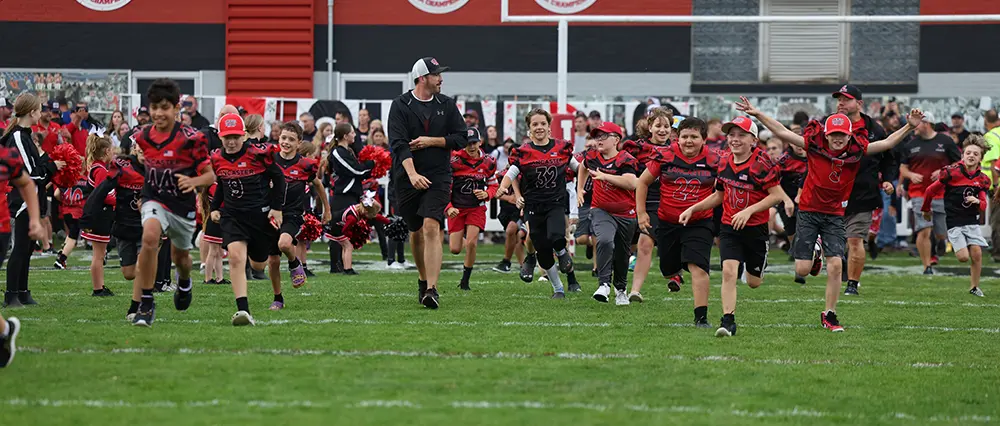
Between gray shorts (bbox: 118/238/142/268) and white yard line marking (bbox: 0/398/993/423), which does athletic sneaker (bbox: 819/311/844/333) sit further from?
gray shorts (bbox: 118/238/142/268)

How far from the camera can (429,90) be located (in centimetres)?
1148

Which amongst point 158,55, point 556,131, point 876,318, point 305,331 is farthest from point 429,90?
point 158,55

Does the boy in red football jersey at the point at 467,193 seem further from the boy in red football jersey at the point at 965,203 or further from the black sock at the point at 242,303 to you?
the boy in red football jersey at the point at 965,203

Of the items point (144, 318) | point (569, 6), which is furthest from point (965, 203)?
point (569, 6)

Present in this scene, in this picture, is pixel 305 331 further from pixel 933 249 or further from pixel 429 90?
pixel 933 249

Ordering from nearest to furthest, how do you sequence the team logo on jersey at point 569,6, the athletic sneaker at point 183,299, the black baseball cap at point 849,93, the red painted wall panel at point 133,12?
the athletic sneaker at point 183,299 < the black baseball cap at point 849,93 < the team logo on jersey at point 569,6 < the red painted wall panel at point 133,12

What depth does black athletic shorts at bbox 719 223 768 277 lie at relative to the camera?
10008mm

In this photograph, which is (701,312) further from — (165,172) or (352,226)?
(352,226)

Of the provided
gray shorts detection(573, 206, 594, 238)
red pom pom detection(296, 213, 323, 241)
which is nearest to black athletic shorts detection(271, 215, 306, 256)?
red pom pom detection(296, 213, 323, 241)

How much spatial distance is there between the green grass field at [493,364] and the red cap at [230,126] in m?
1.45

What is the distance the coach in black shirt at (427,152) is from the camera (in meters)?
11.3

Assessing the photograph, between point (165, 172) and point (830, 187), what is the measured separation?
16.9ft

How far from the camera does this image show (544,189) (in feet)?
42.9

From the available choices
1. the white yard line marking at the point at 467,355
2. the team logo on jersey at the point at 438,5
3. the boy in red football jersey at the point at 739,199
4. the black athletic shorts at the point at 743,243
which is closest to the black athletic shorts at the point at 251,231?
the white yard line marking at the point at 467,355
